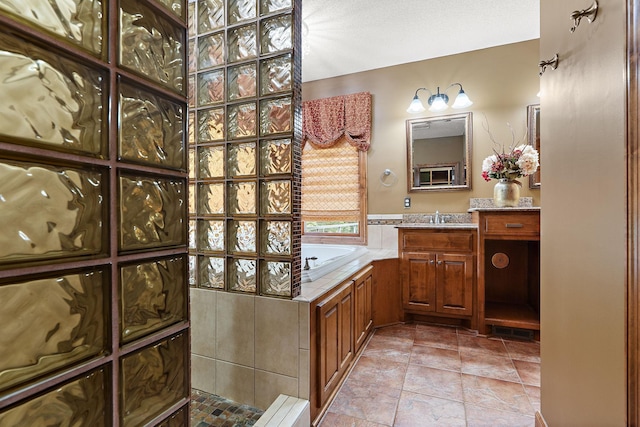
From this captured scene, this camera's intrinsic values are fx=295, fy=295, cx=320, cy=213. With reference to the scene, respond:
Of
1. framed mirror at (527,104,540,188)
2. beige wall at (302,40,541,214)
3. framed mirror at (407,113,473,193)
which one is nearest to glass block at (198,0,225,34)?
beige wall at (302,40,541,214)

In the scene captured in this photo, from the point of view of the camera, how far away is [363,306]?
2.32m

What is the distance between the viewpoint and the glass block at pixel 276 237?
150 cm

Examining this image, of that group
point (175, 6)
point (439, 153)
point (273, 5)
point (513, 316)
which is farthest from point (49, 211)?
point (439, 153)

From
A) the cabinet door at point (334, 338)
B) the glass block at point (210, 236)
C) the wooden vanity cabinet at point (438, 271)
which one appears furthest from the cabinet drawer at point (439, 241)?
the glass block at point (210, 236)

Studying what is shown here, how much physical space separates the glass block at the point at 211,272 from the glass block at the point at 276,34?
3.77 ft

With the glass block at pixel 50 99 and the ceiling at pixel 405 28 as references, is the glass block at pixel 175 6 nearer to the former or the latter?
the glass block at pixel 50 99

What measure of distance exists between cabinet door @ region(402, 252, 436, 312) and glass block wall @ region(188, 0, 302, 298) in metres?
1.59

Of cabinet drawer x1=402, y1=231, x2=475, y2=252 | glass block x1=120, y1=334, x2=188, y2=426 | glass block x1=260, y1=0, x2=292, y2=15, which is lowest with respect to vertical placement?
glass block x1=120, y1=334, x2=188, y2=426

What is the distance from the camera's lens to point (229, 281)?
5.32ft

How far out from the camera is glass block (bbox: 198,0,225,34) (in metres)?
1.62

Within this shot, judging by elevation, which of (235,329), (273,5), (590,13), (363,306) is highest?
(273,5)

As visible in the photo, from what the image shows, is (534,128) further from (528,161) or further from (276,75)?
(276,75)

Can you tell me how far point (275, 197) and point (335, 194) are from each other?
2.07 metres

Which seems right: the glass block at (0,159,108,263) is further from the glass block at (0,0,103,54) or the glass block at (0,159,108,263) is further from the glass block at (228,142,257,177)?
the glass block at (228,142,257,177)
